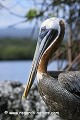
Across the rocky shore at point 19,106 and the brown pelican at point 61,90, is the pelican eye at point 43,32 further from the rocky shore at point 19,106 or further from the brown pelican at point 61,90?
the rocky shore at point 19,106

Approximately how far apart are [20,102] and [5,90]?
321mm

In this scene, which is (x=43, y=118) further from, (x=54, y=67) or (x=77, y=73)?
(x=77, y=73)

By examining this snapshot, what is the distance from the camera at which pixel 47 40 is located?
6293mm

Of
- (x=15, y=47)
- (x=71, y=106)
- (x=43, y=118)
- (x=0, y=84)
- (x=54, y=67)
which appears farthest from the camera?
(x=15, y=47)

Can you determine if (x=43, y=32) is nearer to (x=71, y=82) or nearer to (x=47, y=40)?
(x=47, y=40)

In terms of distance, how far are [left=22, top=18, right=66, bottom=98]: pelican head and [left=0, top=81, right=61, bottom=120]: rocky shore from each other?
6.07ft

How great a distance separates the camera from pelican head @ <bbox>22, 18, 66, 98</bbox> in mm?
6188

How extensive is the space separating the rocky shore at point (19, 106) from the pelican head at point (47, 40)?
6.07ft

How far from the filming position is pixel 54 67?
31.5 feet

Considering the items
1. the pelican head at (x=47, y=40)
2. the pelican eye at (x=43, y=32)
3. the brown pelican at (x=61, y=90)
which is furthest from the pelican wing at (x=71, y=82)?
the pelican eye at (x=43, y=32)

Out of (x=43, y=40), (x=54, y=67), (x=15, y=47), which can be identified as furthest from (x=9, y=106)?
(x=15, y=47)

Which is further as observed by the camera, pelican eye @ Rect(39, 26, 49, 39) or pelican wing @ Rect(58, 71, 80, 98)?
pelican eye @ Rect(39, 26, 49, 39)

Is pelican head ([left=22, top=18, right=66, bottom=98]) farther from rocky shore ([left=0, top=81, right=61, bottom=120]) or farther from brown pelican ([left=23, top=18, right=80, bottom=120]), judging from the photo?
rocky shore ([left=0, top=81, right=61, bottom=120])

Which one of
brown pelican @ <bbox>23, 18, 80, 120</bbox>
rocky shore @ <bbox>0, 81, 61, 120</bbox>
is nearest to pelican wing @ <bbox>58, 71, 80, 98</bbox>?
brown pelican @ <bbox>23, 18, 80, 120</bbox>
